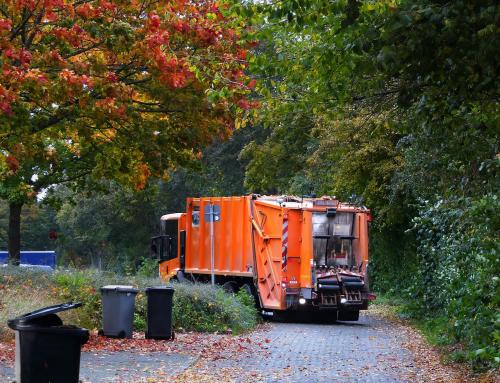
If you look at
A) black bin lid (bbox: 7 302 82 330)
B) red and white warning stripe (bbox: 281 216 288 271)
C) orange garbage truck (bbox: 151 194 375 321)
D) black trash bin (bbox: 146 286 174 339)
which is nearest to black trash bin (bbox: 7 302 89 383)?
black bin lid (bbox: 7 302 82 330)

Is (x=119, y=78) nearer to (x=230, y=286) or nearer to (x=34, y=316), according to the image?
(x=34, y=316)

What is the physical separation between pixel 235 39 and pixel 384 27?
318 inches

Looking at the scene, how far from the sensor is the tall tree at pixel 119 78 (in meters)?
15.1

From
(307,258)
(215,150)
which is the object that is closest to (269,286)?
(307,258)

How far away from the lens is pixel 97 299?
1709 cm

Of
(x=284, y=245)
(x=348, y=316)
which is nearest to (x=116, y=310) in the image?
(x=284, y=245)

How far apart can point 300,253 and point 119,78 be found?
6.87 metres

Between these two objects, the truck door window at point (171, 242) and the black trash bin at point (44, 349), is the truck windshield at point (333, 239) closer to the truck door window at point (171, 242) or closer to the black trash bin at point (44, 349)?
the truck door window at point (171, 242)

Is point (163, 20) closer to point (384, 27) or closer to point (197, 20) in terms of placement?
point (197, 20)

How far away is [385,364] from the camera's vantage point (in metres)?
13.9

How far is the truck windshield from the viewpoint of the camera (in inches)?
868

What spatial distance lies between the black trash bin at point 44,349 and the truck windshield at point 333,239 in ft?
41.8

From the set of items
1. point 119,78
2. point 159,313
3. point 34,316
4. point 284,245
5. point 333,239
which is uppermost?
point 119,78

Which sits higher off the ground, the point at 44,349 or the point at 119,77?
the point at 119,77
